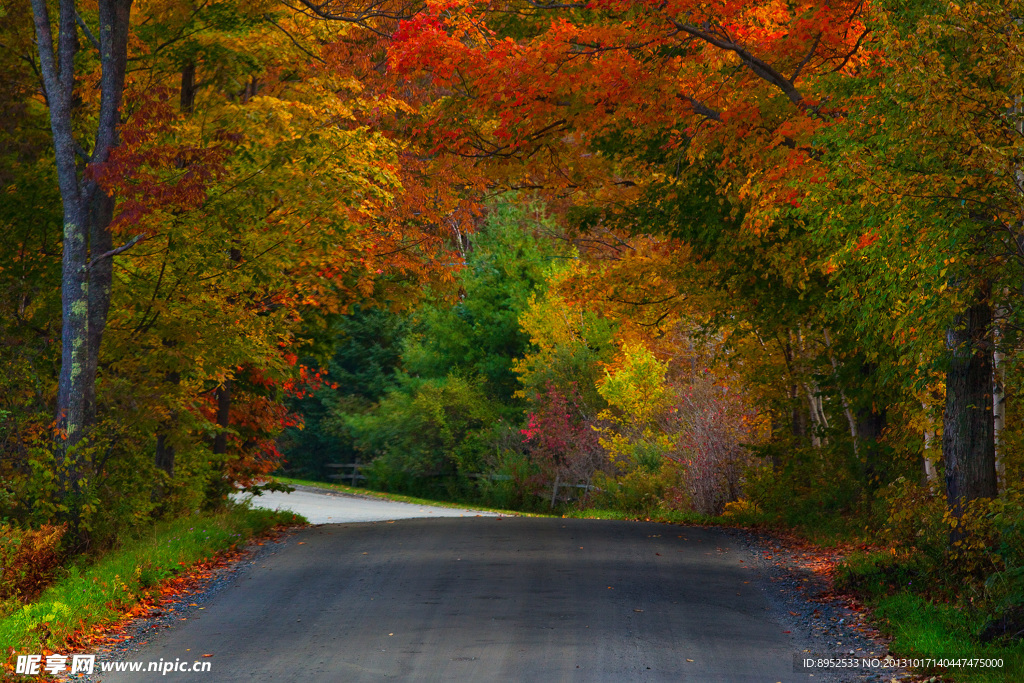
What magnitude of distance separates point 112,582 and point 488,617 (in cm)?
399

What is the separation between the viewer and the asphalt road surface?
8344 millimetres

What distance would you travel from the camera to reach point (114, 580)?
10.8 meters

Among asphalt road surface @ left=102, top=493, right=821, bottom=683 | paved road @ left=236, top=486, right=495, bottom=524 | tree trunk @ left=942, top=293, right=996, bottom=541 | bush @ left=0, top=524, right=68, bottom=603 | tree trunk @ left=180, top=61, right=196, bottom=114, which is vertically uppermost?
tree trunk @ left=180, top=61, right=196, bottom=114

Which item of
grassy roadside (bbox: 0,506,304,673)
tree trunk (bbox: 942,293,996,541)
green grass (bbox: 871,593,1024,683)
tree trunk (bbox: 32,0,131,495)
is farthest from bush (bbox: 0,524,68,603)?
tree trunk (bbox: 942,293,996,541)

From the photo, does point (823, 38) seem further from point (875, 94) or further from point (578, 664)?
point (578, 664)

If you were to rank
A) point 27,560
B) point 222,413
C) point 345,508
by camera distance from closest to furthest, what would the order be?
point 27,560
point 222,413
point 345,508

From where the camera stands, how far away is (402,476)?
4075 centimetres

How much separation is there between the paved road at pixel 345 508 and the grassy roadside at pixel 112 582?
7.41 meters

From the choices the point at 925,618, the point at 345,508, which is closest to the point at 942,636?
the point at 925,618

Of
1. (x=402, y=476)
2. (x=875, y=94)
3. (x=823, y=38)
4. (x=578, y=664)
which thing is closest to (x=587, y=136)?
(x=823, y=38)

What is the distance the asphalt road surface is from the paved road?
8.88 metres

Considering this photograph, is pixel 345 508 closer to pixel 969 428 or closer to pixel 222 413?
pixel 222 413

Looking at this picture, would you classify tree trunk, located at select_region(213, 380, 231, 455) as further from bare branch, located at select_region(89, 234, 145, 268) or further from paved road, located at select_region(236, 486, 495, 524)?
bare branch, located at select_region(89, 234, 145, 268)

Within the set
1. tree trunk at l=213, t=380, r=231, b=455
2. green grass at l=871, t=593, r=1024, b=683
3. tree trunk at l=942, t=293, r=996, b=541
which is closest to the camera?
green grass at l=871, t=593, r=1024, b=683
